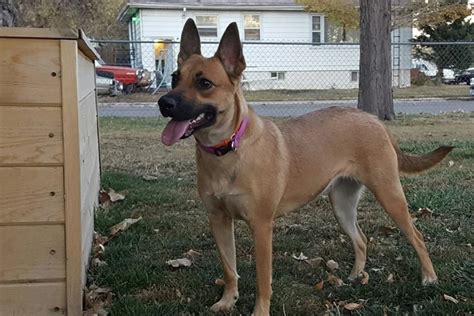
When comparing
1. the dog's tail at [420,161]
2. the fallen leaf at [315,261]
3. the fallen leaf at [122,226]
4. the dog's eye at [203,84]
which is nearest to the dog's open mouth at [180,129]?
the dog's eye at [203,84]

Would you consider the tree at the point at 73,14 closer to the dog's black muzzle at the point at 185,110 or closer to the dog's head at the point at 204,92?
the dog's head at the point at 204,92

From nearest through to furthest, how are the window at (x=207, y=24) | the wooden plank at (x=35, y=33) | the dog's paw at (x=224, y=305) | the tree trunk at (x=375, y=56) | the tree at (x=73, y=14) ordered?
1. the wooden plank at (x=35, y=33)
2. the dog's paw at (x=224, y=305)
3. the tree at (x=73, y=14)
4. the tree trunk at (x=375, y=56)
5. the window at (x=207, y=24)

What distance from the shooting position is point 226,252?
3580 mm

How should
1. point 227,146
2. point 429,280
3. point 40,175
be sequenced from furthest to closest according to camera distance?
point 429,280 → point 227,146 → point 40,175

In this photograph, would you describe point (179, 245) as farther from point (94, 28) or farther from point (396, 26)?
point (94, 28)

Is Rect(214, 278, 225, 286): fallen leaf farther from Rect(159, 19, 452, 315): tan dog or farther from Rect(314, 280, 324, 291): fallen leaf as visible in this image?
Rect(314, 280, 324, 291): fallen leaf

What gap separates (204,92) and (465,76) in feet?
79.6

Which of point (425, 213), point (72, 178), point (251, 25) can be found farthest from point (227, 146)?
point (251, 25)

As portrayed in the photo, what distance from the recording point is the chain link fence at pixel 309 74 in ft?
64.4

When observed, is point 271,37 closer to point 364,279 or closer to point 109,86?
point 109,86

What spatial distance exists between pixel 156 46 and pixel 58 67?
19.6m

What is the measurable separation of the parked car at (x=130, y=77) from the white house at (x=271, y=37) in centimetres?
67

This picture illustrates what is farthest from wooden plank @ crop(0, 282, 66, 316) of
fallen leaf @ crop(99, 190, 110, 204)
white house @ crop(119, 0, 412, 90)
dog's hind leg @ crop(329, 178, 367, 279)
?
white house @ crop(119, 0, 412, 90)

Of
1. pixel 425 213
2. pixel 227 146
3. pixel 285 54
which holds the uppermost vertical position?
pixel 285 54
